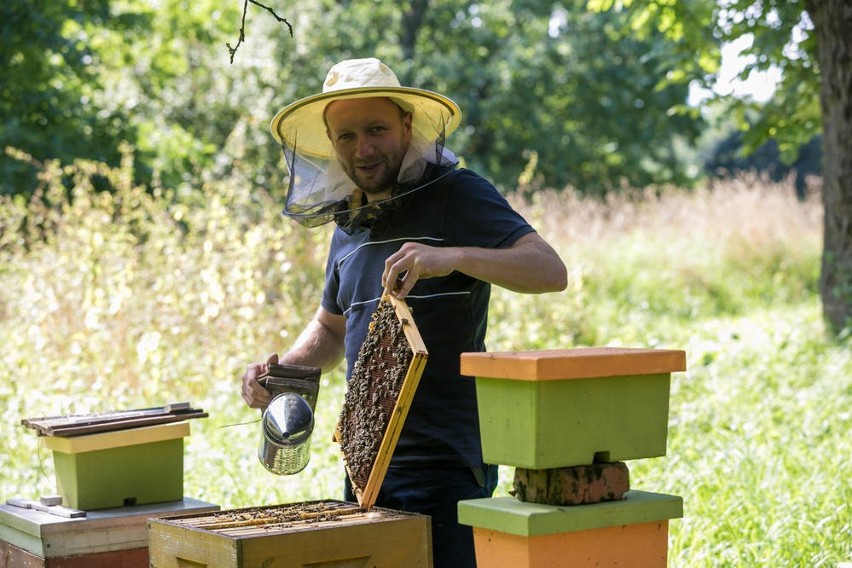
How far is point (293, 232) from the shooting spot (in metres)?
7.52

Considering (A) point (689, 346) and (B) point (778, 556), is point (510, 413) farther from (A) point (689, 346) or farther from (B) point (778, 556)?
(A) point (689, 346)

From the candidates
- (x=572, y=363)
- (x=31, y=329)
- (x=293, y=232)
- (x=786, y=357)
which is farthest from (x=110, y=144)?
(x=572, y=363)

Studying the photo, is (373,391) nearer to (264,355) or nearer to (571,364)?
(571,364)

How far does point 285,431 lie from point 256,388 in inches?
17.8

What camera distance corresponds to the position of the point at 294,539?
2.06 metres

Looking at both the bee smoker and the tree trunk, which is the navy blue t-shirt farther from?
the tree trunk

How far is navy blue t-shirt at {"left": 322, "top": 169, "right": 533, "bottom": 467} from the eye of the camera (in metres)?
2.59

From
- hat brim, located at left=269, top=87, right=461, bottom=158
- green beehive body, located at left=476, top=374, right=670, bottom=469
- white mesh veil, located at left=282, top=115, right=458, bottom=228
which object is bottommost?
green beehive body, located at left=476, top=374, right=670, bottom=469

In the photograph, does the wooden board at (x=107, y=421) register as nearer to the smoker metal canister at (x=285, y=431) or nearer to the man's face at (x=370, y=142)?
the smoker metal canister at (x=285, y=431)

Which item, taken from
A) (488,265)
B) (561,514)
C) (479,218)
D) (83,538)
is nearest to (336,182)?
(479,218)

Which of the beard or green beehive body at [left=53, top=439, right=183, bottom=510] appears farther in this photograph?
green beehive body at [left=53, top=439, right=183, bottom=510]

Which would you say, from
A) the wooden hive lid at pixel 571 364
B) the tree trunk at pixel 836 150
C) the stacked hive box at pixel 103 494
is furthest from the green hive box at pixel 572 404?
the tree trunk at pixel 836 150

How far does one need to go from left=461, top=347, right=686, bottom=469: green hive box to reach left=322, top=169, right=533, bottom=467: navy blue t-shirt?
512 mm

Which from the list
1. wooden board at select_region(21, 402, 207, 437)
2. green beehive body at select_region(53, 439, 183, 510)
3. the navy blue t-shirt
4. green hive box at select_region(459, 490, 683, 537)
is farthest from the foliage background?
green hive box at select_region(459, 490, 683, 537)
